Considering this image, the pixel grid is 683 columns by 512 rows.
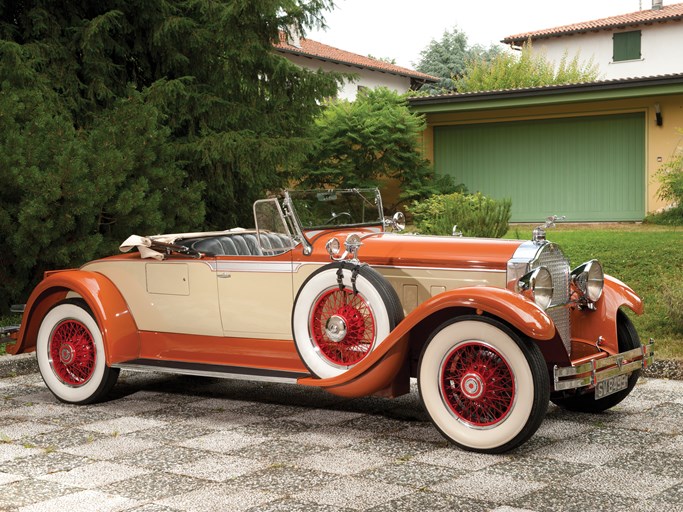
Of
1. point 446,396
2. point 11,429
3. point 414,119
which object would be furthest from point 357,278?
point 414,119

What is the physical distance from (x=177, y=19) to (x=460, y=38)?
162 ft

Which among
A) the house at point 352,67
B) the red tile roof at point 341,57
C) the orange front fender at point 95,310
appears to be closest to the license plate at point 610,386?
the orange front fender at point 95,310

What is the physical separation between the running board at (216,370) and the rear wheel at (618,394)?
1.74 meters

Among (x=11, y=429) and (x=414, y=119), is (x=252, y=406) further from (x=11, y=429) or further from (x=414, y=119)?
(x=414, y=119)

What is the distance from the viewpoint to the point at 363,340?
18.0 ft

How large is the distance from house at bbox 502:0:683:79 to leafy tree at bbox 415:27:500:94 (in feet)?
59.8

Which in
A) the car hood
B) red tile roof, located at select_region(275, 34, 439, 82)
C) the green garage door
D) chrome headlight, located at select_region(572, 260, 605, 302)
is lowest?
chrome headlight, located at select_region(572, 260, 605, 302)

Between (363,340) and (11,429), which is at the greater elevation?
(363,340)

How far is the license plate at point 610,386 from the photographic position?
5191mm

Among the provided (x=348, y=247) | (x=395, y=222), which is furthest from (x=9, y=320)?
(x=348, y=247)

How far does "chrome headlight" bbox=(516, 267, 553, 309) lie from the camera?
16.9ft

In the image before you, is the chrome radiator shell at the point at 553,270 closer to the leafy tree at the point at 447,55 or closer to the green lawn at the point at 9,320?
the green lawn at the point at 9,320

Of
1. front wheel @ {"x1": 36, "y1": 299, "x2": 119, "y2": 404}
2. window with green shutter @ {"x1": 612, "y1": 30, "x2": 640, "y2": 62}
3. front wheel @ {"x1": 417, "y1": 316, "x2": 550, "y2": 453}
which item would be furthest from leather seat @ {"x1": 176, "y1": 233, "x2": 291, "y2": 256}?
window with green shutter @ {"x1": 612, "y1": 30, "x2": 640, "y2": 62}

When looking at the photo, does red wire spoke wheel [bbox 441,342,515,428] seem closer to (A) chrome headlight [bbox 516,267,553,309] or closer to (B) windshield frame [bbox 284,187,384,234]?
(A) chrome headlight [bbox 516,267,553,309]
